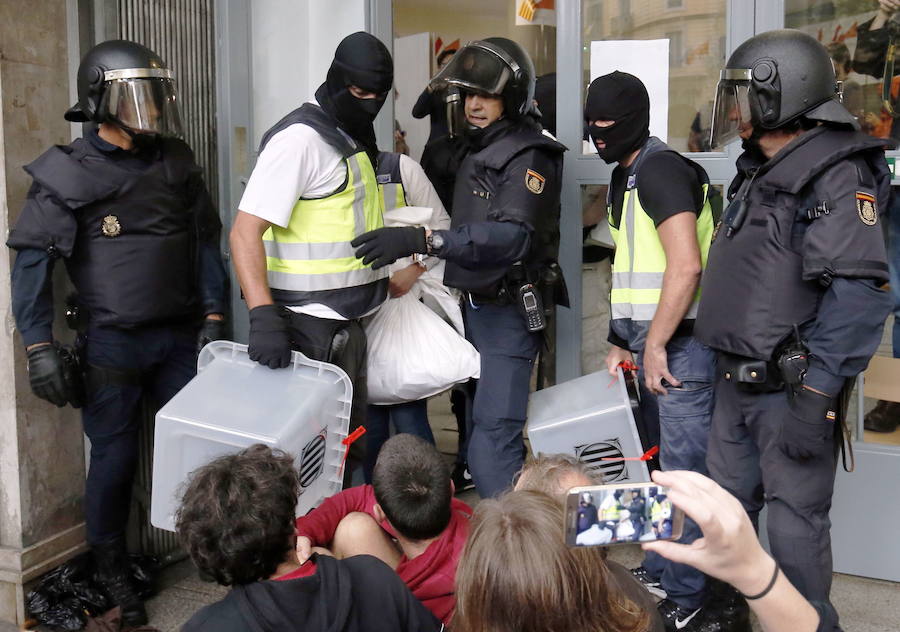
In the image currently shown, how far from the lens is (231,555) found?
188 centimetres

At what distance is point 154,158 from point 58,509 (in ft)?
4.48

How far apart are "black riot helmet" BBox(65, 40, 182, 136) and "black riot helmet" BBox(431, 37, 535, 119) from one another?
0.98m

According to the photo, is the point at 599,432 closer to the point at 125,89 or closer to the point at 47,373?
the point at 47,373

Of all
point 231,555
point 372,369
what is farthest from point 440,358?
point 231,555

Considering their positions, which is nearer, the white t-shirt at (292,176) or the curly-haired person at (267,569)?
the curly-haired person at (267,569)

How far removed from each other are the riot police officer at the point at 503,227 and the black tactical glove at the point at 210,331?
35.7 inches

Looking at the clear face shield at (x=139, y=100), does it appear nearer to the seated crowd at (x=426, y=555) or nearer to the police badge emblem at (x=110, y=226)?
the police badge emblem at (x=110, y=226)

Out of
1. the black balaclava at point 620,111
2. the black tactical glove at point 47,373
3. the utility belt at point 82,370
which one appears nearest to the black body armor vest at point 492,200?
the black balaclava at point 620,111

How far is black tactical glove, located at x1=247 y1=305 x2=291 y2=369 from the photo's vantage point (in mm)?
2963

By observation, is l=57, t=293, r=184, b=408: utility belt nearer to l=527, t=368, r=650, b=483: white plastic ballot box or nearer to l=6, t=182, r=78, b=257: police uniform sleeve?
l=6, t=182, r=78, b=257: police uniform sleeve

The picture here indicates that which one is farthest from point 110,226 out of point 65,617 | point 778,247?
point 778,247

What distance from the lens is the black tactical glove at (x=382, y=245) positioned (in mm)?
3035

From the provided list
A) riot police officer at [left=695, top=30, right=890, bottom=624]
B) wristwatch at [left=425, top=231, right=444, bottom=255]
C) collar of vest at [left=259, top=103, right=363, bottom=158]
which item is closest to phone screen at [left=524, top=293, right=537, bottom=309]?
wristwatch at [left=425, top=231, right=444, bottom=255]

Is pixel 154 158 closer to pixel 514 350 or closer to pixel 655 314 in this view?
pixel 514 350
